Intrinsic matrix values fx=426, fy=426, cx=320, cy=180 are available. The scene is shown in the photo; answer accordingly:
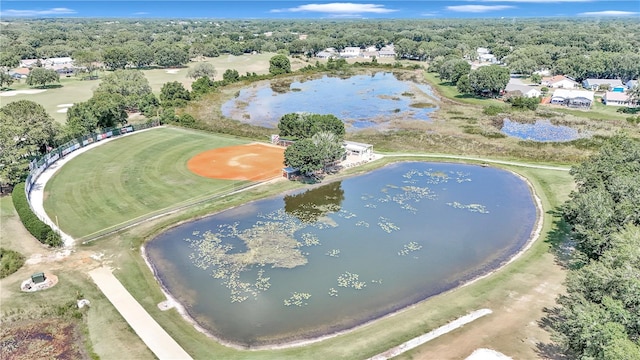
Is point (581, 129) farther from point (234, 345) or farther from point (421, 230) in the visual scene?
point (234, 345)

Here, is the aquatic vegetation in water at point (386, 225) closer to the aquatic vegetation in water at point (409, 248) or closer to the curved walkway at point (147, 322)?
the aquatic vegetation in water at point (409, 248)

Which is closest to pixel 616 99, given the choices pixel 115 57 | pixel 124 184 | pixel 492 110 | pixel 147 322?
pixel 492 110

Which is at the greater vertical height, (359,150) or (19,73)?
(19,73)

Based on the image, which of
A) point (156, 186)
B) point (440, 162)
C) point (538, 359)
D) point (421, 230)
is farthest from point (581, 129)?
point (156, 186)

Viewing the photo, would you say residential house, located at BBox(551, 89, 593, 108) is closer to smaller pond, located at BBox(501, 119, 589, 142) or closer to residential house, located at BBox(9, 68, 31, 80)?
smaller pond, located at BBox(501, 119, 589, 142)

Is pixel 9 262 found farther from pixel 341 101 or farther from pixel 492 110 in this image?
pixel 492 110

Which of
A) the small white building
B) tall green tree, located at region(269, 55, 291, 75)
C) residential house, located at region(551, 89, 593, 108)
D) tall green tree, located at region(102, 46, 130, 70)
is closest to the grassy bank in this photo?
the small white building

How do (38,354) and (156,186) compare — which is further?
(156,186)

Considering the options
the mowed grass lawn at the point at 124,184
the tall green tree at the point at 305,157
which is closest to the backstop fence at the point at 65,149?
the mowed grass lawn at the point at 124,184
